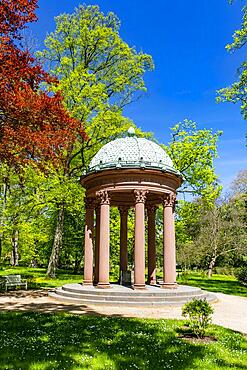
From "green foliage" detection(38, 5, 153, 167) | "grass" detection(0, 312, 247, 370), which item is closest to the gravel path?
"grass" detection(0, 312, 247, 370)

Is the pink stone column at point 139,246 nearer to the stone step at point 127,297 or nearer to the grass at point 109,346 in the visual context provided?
the stone step at point 127,297

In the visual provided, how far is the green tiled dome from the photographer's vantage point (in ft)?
58.6

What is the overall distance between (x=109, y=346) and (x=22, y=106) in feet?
33.8

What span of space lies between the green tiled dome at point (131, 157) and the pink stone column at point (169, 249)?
204 centimetres

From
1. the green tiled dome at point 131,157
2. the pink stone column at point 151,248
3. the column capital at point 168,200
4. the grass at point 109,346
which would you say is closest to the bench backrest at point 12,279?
the pink stone column at point 151,248

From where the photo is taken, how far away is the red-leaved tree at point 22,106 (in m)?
14.7

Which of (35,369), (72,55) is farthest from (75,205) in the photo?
(35,369)

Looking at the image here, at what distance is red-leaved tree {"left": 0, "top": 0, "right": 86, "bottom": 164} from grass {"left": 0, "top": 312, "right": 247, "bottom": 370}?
24.4 ft

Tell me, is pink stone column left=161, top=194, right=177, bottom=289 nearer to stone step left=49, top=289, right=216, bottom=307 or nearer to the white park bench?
stone step left=49, top=289, right=216, bottom=307

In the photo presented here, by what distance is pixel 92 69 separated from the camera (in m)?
33.3

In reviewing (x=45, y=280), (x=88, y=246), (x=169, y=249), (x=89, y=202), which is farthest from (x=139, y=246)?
(x=45, y=280)

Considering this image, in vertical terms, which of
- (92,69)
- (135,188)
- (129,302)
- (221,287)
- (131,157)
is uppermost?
(92,69)

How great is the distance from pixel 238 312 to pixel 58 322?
8.29 metres

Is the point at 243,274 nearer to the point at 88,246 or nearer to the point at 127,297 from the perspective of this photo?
the point at 88,246
